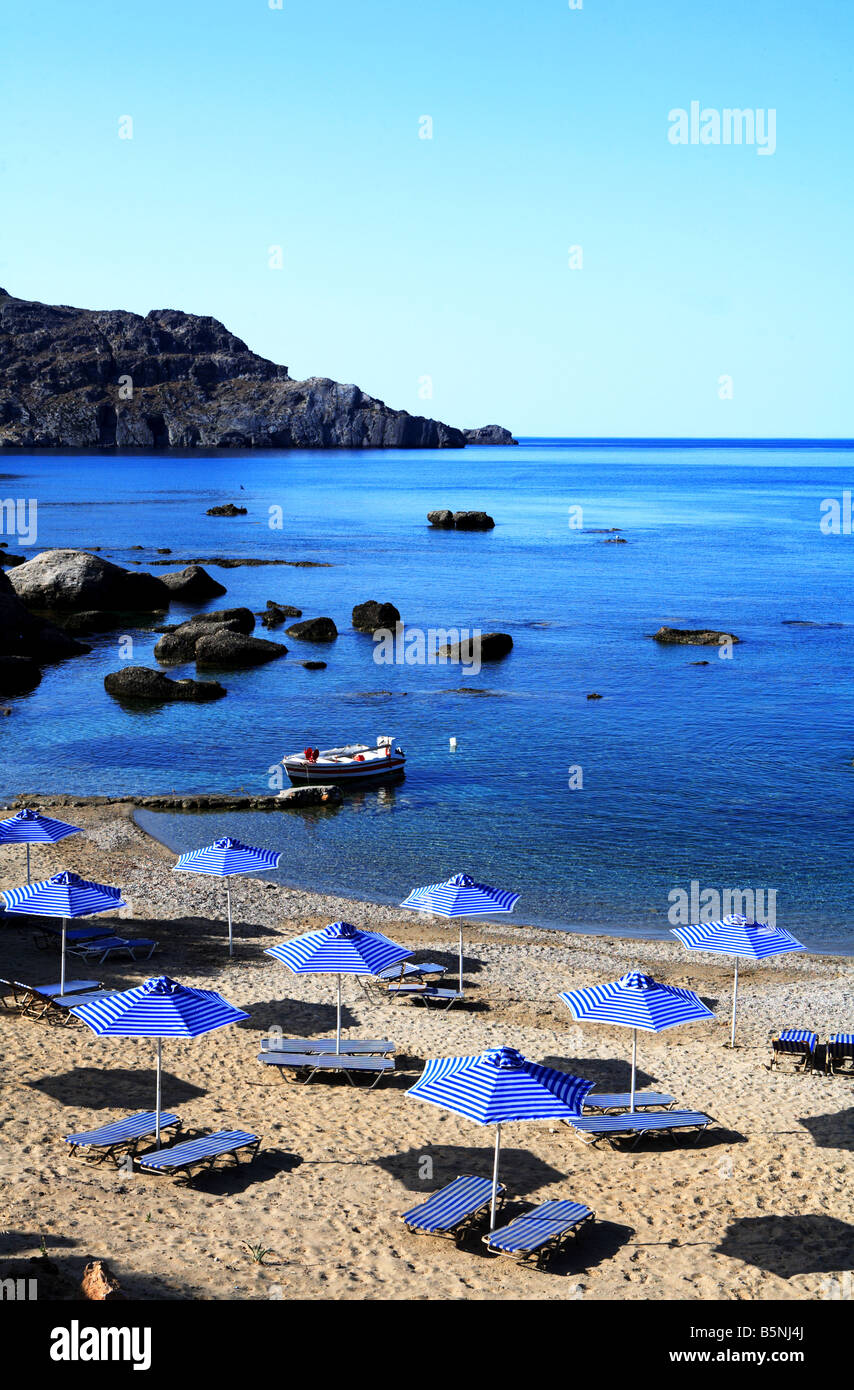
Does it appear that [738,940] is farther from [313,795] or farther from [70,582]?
[70,582]

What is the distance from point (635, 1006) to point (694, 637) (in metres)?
54.3

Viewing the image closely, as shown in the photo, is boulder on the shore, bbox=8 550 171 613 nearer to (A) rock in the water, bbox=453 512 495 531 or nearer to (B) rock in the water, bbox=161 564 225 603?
(B) rock in the water, bbox=161 564 225 603

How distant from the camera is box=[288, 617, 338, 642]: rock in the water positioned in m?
70.7

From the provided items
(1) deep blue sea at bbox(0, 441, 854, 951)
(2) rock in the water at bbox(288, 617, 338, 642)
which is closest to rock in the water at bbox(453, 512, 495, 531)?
(1) deep blue sea at bbox(0, 441, 854, 951)

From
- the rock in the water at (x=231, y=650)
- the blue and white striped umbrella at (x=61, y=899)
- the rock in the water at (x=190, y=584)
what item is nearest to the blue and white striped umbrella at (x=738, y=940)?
the blue and white striped umbrella at (x=61, y=899)

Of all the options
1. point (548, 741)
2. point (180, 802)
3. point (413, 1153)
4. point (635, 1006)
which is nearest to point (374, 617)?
point (548, 741)

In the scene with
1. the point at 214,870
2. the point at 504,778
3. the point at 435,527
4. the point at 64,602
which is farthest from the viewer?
the point at 435,527

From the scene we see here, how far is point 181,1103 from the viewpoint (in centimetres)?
1802

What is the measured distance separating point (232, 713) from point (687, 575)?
5773 centimetres

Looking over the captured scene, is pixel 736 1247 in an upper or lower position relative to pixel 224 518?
lower

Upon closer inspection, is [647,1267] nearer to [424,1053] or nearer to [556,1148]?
[556,1148]

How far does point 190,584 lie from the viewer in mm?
83438

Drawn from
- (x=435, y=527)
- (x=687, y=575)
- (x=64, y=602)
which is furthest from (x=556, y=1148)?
(x=435, y=527)
